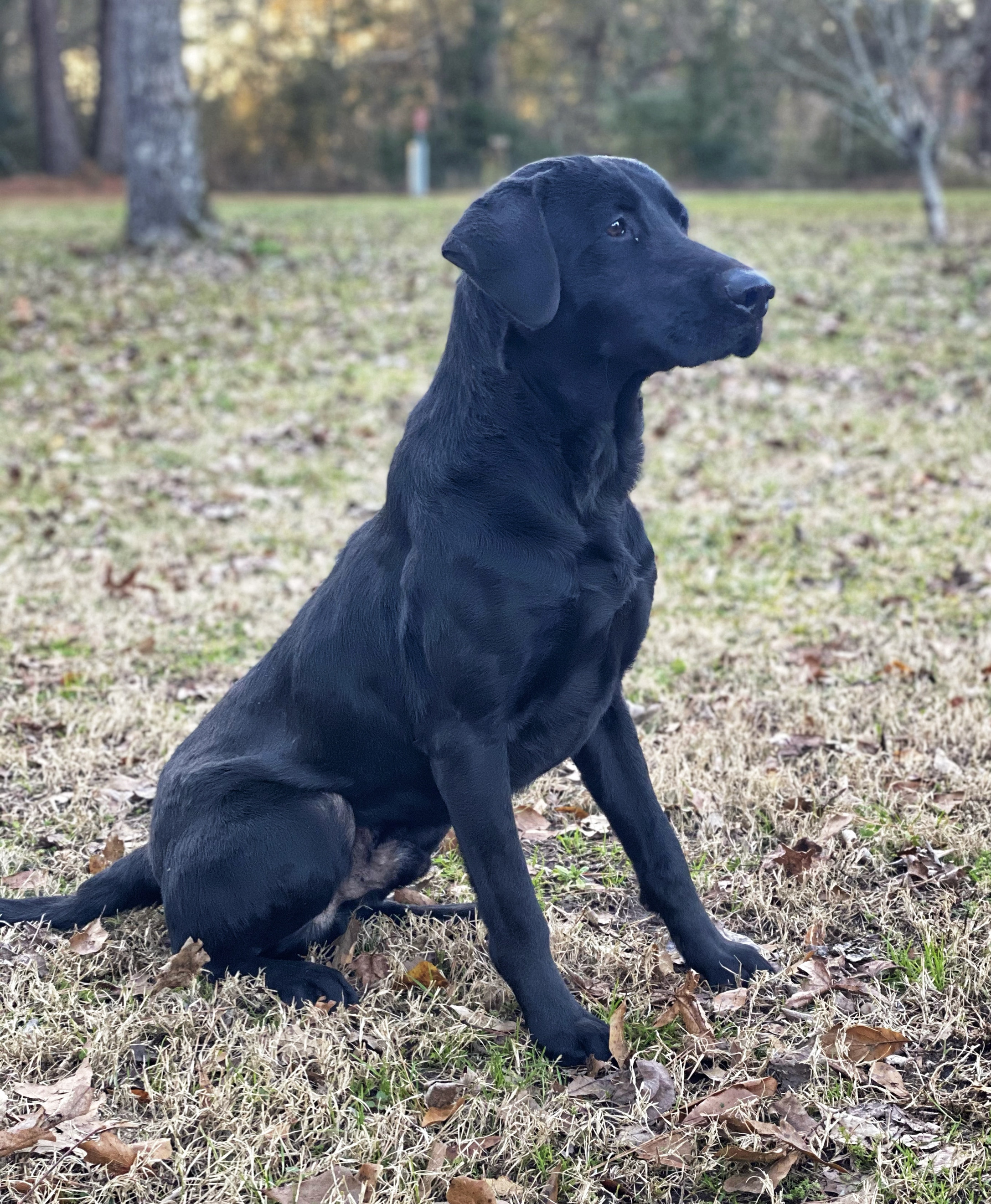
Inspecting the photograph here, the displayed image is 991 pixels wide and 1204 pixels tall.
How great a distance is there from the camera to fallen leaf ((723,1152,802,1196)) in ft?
7.48

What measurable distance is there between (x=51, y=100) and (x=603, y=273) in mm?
27666

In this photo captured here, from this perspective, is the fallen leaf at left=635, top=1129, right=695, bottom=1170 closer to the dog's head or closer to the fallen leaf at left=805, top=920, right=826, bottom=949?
the fallen leaf at left=805, top=920, right=826, bottom=949

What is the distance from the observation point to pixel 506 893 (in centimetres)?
257

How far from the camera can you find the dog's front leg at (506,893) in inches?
100.0

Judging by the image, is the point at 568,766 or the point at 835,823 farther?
the point at 568,766

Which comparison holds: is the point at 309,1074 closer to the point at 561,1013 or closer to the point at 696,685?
the point at 561,1013

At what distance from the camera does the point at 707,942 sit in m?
2.91

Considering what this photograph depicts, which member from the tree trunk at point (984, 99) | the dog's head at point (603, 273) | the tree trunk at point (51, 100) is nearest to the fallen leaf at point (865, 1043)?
the dog's head at point (603, 273)

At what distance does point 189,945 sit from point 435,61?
32.9 meters

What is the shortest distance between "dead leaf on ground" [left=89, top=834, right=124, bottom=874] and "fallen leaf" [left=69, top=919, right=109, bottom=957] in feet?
1.35

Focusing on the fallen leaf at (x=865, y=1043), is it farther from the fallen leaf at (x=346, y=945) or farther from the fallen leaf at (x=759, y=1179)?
the fallen leaf at (x=346, y=945)

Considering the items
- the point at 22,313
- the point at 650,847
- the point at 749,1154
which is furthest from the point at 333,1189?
the point at 22,313

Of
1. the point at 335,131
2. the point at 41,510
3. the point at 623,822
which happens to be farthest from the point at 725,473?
the point at 335,131

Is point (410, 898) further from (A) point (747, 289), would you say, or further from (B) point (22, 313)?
(B) point (22, 313)
